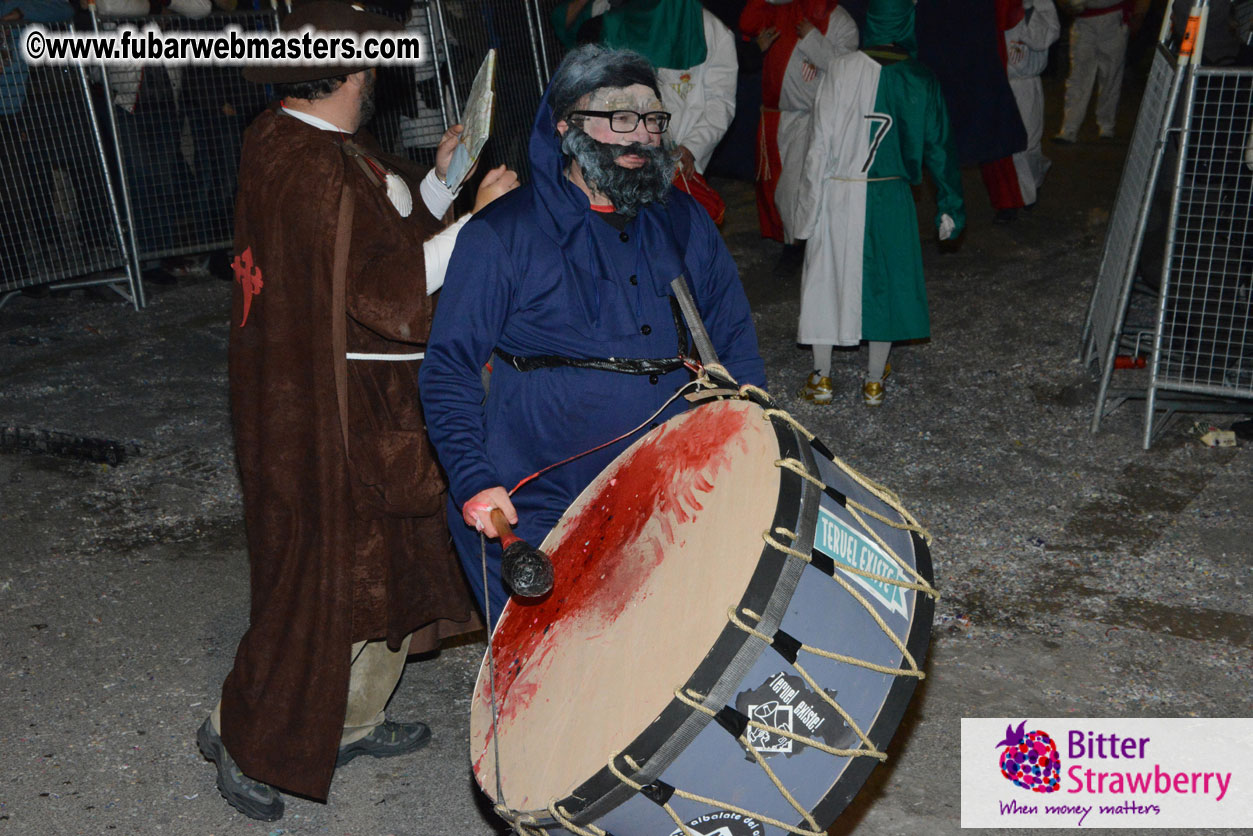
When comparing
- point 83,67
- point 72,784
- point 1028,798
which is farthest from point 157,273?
point 1028,798

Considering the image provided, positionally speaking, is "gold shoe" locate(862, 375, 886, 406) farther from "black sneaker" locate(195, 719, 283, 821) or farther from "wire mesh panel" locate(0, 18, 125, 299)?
"wire mesh panel" locate(0, 18, 125, 299)

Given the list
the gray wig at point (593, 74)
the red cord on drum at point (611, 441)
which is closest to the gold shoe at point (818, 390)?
the red cord on drum at point (611, 441)

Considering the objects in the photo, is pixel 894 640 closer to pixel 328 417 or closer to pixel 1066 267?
pixel 328 417

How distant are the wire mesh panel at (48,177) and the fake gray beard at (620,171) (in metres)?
5.97

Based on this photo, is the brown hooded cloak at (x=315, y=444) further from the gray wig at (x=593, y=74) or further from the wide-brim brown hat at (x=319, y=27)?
the gray wig at (x=593, y=74)

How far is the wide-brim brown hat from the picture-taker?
119 inches

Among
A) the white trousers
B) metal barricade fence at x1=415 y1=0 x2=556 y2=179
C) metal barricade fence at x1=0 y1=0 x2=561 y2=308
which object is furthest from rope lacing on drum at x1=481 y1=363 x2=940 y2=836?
the white trousers

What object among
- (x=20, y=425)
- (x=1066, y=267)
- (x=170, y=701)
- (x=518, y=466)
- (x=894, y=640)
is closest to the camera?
(x=894, y=640)

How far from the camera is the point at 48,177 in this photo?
25.6 ft

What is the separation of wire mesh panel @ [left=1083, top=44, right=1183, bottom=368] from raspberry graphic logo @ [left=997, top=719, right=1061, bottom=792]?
276 centimetres

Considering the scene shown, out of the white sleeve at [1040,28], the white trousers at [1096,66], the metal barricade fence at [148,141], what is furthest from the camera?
the white trousers at [1096,66]

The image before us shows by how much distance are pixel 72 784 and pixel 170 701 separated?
47 cm

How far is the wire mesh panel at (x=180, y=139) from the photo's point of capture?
807 cm

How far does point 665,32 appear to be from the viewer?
6.46 metres
